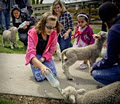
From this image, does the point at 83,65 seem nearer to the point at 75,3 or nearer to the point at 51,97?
the point at 51,97

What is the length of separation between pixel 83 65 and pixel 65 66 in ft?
2.67

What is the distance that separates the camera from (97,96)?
2.98 metres

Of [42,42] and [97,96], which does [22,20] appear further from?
[97,96]

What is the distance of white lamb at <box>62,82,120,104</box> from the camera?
2881 mm

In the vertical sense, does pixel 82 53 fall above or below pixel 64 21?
below

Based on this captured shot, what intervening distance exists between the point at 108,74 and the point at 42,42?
5.13ft

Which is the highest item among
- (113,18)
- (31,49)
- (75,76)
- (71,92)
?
(113,18)

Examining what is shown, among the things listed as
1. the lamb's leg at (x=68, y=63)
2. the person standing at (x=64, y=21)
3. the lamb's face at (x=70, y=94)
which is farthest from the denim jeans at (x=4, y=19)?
the lamb's face at (x=70, y=94)

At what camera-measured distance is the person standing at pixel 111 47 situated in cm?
290

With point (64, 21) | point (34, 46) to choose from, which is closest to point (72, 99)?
point (34, 46)

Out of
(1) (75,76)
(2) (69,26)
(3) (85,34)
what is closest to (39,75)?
(1) (75,76)

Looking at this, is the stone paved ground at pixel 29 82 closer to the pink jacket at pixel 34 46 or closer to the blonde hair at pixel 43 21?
the pink jacket at pixel 34 46

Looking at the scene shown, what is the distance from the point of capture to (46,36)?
441 centimetres

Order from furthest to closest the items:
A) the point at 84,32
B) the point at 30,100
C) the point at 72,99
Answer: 1. the point at 84,32
2. the point at 30,100
3. the point at 72,99
